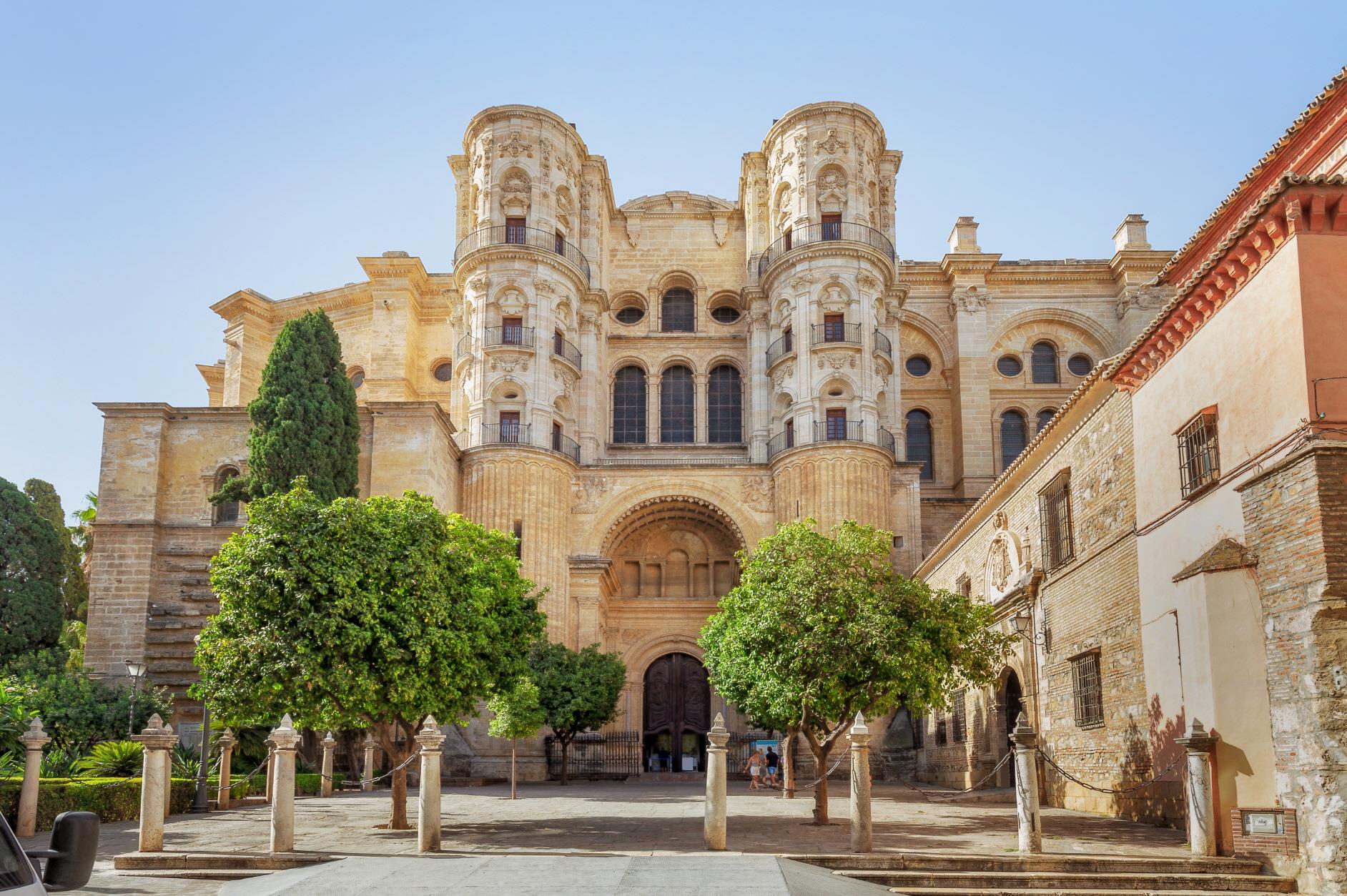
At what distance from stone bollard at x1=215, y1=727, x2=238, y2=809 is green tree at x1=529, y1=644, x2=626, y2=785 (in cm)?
1030

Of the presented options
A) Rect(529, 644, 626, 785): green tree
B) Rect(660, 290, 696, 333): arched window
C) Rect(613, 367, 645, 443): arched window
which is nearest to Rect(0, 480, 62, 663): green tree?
Rect(529, 644, 626, 785): green tree

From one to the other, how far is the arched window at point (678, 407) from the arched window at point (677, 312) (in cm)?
163

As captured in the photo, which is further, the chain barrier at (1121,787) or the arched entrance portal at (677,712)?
the arched entrance portal at (677,712)

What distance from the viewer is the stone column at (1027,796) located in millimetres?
12820

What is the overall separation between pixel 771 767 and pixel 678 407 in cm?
1493

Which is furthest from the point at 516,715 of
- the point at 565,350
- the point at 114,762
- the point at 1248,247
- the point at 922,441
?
the point at 922,441

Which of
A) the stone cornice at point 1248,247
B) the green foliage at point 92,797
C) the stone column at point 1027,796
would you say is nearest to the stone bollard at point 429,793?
the green foliage at point 92,797

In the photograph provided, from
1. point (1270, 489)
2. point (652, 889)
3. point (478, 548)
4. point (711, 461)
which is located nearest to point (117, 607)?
point (478, 548)

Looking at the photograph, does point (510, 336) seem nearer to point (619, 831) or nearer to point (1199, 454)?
point (619, 831)

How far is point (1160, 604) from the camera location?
15.1 m

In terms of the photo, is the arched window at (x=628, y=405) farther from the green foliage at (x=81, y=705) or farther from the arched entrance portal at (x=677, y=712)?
the green foliage at (x=81, y=705)

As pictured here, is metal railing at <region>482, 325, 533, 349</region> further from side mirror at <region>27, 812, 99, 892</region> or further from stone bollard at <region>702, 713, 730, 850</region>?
side mirror at <region>27, 812, 99, 892</region>

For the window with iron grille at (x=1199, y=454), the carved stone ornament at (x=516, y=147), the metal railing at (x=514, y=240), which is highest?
the carved stone ornament at (x=516, y=147)

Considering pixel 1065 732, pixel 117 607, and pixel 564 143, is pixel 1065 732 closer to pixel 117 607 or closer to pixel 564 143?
pixel 117 607
